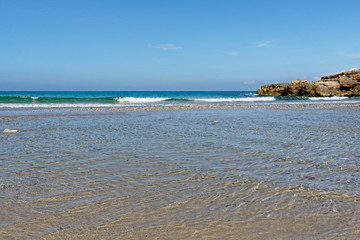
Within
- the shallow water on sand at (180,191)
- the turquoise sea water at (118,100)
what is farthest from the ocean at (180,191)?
the turquoise sea water at (118,100)

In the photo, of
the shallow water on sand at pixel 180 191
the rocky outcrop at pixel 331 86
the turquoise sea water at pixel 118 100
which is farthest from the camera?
the rocky outcrop at pixel 331 86

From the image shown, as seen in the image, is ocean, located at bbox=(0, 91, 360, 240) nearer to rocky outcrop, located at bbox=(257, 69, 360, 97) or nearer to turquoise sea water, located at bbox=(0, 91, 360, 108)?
turquoise sea water, located at bbox=(0, 91, 360, 108)

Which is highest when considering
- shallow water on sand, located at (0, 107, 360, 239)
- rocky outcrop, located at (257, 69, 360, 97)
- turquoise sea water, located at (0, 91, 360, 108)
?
rocky outcrop, located at (257, 69, 360, 97)

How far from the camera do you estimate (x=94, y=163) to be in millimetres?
5289

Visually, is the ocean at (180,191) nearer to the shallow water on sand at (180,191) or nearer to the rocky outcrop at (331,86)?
the shallow water on sand at (180,191)

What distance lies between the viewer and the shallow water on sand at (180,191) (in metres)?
2.76

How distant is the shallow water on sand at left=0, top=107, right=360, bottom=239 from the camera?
276 cm

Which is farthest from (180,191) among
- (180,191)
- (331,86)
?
(331,86)

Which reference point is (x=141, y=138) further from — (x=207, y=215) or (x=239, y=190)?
(x=207, y=215)

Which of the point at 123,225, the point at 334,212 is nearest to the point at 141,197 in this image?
the point at 123,225

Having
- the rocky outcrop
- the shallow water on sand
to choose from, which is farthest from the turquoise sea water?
the shallow water on sand

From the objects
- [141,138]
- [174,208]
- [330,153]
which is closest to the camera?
[174,208]

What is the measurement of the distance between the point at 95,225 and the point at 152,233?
54 cm

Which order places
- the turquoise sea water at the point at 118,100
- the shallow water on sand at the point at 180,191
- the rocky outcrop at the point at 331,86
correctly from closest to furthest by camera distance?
the shallow water on sand at the point at 180,191, the turquoise sea water at the point at 118,100, the rocky outcrop at the point at 331,86
